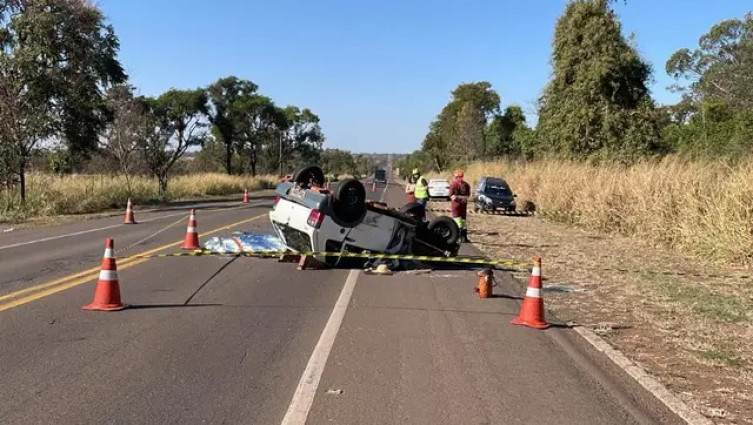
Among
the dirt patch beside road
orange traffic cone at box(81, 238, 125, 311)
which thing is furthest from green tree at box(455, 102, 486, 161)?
orange traffic cone at box(81, 238, 125, 311)

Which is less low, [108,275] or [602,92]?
[602,92]

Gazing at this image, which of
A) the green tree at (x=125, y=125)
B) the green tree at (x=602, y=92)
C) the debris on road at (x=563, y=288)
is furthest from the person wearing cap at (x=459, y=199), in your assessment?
the green tree at (x=125, y=125)

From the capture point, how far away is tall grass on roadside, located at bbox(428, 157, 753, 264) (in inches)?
490

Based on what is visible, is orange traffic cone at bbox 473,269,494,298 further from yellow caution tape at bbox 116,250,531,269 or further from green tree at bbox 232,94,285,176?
green tree at bbox 232,94,285,176

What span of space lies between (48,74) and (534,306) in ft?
78.5

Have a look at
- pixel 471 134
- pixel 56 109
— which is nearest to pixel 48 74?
pixel 56 109

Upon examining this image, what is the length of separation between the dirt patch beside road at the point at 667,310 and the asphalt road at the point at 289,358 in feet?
1.84

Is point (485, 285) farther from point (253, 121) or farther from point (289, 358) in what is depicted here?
point (253, 121)

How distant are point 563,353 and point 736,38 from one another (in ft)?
194

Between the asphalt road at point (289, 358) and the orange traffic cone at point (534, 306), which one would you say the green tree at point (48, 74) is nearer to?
the asphalt road at point (289, 358)

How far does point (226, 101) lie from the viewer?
199ft

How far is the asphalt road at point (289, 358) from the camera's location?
4801 millimetres

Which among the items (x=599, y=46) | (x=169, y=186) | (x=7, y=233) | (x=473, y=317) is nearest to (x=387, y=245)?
(x=473, y=317)

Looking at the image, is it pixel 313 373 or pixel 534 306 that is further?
pixel 534 306
